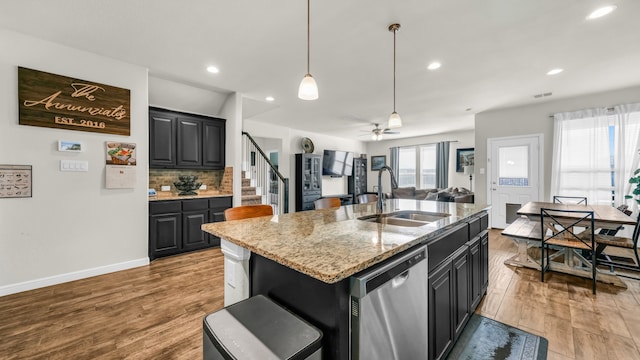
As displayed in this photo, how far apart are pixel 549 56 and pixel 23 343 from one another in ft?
18.3

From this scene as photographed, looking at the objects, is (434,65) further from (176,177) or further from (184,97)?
(176,177)

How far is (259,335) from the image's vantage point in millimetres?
931

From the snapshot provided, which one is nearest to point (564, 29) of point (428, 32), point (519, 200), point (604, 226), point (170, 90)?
point (428, 32)

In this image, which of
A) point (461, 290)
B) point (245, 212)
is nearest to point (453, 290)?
point (461, 290)

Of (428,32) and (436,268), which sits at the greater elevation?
(428,32)

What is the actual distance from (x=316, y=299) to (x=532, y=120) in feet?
19.6

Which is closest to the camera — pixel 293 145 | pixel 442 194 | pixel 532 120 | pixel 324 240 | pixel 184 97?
pixel 324 240

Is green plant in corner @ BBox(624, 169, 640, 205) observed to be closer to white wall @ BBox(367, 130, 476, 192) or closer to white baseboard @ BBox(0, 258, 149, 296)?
white wall @ BBox(367, 130, 476, 192)

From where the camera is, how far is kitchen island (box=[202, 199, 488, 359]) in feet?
3.07

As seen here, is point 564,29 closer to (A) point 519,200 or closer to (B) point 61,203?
(A) point 519,200

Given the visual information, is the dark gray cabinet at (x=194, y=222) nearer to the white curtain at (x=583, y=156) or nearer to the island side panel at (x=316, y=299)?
the island side panel at (x=316, y=299)

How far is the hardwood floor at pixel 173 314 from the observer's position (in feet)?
5.65

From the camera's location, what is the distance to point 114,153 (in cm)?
304

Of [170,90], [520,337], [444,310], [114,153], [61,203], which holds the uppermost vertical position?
[170,90]
